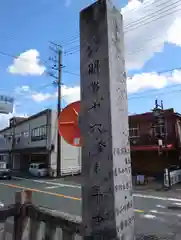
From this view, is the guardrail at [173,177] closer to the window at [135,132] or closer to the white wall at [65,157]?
the window at [135,132]

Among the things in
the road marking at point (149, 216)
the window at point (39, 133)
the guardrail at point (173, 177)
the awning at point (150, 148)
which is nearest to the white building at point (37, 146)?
the window at point (39, 133)

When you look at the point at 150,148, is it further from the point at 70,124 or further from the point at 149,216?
the point at 70,124

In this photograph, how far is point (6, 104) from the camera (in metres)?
15.7

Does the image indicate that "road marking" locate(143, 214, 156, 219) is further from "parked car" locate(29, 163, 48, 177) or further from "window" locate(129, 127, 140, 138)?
"parked car" locate(29, 163, 48, 177)

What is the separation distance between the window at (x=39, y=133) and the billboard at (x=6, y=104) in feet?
40.5

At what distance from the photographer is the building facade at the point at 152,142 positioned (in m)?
20.7

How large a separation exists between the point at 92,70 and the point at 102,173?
3.29ft

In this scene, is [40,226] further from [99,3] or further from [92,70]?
[99,3]

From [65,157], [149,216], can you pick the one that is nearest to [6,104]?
[149,216]

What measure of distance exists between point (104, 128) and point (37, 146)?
94.8 feet

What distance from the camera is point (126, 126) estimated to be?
2.10m

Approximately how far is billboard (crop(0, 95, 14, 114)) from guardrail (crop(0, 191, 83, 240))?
13.2 m

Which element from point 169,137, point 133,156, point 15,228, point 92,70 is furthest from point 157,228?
point 133,156

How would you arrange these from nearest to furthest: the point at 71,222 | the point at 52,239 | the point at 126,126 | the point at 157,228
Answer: the point at 126,126 → the point at 71,222 → the point at 52,239 → the point at 157,228
